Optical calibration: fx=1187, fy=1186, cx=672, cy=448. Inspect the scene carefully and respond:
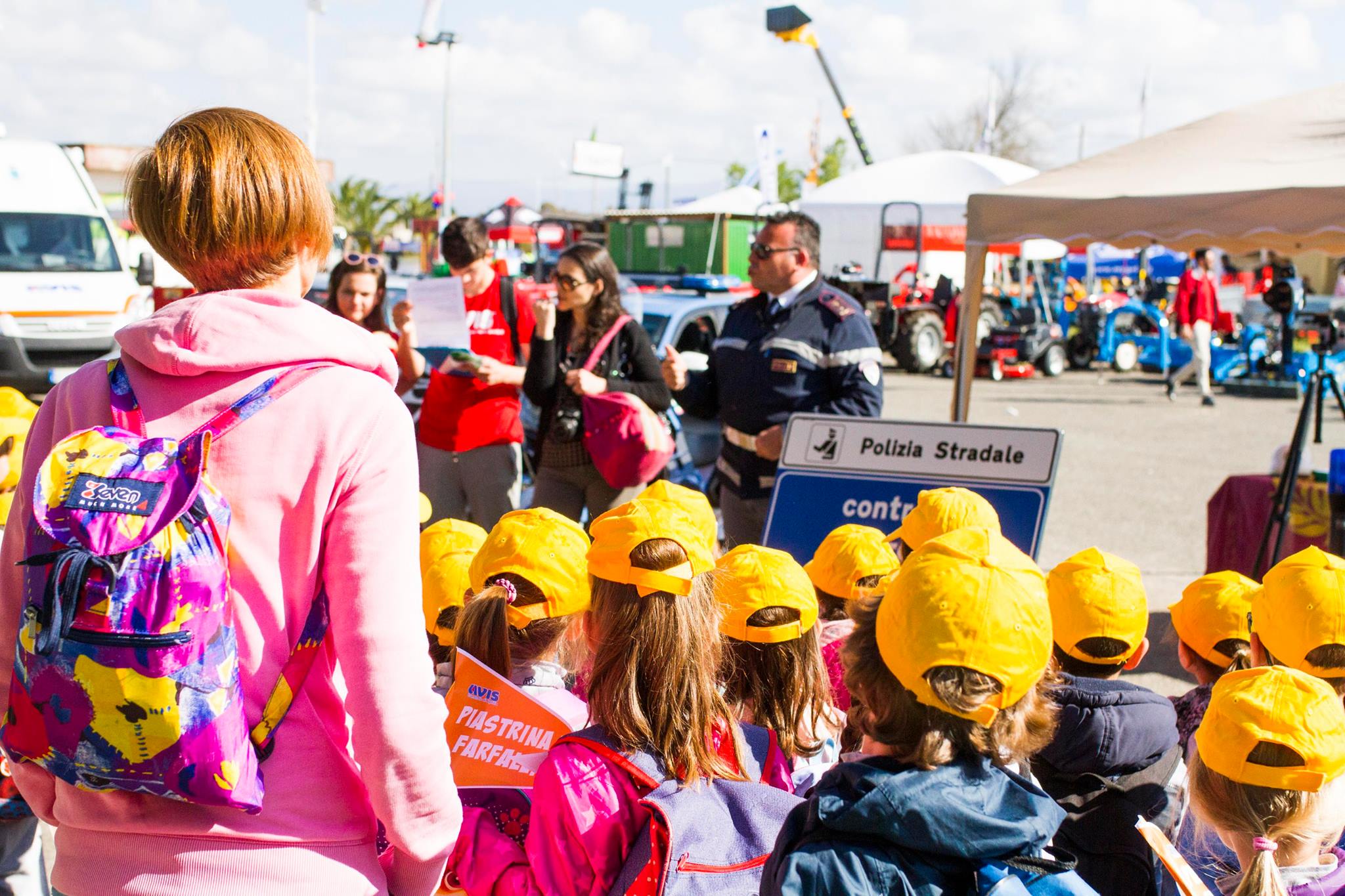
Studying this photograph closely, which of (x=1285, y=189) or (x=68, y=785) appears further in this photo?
(x=1285, y=189)

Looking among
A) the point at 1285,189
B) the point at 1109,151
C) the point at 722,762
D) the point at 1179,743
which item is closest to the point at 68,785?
the point at 722,762

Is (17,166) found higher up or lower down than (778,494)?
higher up

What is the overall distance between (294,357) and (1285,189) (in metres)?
5.02

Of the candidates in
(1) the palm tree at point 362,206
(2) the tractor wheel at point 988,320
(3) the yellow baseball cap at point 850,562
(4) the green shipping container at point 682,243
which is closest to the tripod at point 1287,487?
(3) the yellow baseball cap at point 850,562

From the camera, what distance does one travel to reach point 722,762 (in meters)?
2.04

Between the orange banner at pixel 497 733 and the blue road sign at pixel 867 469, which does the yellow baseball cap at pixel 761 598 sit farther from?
the blue road sign at pixel 867 469

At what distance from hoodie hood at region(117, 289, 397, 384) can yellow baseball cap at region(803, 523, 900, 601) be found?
1.96m

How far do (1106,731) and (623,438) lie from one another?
2.67m

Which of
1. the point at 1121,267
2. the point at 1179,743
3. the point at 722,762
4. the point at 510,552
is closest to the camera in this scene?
the point at 722,762

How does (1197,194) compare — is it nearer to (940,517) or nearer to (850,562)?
(940,517)

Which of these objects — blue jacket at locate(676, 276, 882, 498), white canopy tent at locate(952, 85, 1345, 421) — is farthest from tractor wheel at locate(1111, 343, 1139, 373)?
blue jacket at locate(676, 276, 882, 498)

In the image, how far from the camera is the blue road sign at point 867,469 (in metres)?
4.27

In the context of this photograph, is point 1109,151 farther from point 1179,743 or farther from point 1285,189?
point 1179,743

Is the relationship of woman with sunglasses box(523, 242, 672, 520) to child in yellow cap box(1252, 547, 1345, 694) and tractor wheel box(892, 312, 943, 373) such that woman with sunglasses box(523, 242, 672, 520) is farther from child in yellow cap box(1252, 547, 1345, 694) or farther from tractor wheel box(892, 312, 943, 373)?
tractor wheel box(892, 312, 943, 373)
